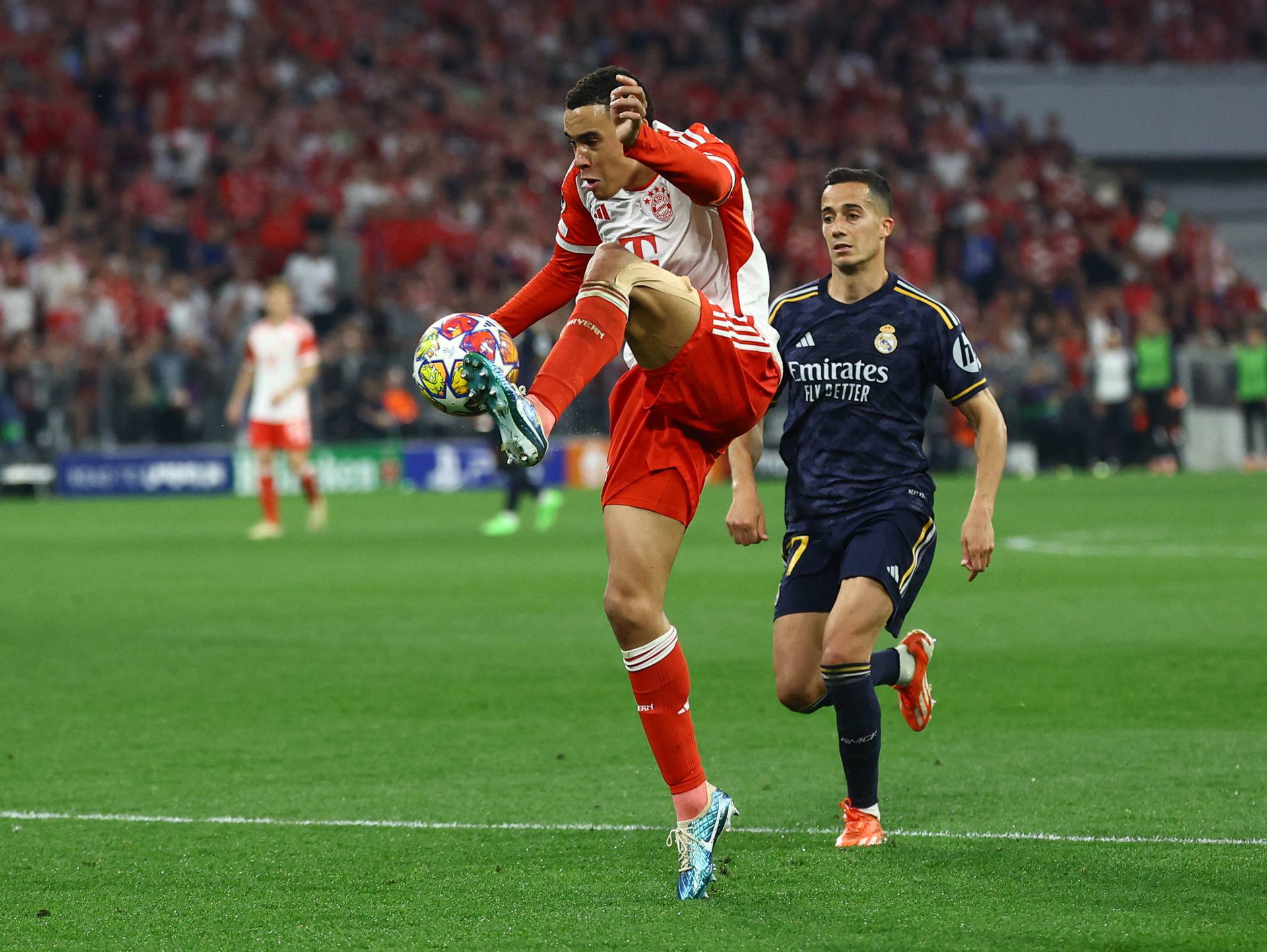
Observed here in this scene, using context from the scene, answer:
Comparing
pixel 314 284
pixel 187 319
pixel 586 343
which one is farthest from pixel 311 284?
pixel 586 343

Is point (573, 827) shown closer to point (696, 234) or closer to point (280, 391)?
point (696, 234)

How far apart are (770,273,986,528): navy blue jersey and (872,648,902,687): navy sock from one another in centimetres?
50

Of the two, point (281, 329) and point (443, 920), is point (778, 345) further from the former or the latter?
point (281, 329)

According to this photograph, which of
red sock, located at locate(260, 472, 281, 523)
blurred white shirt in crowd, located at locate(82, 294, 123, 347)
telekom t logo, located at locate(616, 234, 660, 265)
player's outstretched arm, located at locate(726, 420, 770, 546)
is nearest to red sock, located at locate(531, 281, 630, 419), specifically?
telekom t logo, located at locate(616, 234, 660, 265)

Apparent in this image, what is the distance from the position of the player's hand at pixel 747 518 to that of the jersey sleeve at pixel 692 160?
41.9 inches

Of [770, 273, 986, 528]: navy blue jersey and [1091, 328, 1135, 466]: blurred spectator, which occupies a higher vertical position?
[770, 273, 986, 528]: navy blue jersey

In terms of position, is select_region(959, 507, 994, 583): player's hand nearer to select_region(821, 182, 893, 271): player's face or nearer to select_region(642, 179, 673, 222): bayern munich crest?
select_region(821, 182, 893, 271): player's face

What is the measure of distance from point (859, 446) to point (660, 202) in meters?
1.08

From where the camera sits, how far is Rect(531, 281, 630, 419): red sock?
15.0 ft

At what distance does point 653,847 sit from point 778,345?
5.27 ft

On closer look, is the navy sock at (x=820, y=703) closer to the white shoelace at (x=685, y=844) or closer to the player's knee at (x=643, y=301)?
the white shoelace at (x=685, y=844)

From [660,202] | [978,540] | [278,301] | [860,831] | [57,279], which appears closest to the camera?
[660,202]

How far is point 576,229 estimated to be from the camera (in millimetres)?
5398

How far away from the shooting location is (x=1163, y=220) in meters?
33.3
